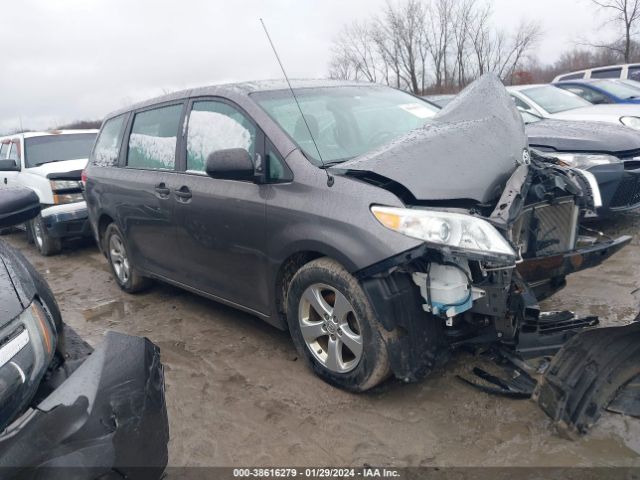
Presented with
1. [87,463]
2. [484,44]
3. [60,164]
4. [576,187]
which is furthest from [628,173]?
[484,44]

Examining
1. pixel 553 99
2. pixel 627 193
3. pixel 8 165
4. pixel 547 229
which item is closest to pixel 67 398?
pixel 547 229

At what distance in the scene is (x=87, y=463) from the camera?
5.24 feet

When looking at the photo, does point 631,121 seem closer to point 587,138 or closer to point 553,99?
point 553,99

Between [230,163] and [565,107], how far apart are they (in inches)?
229

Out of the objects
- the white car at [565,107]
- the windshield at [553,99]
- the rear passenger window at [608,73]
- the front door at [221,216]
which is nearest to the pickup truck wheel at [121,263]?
the front door at [221,216]

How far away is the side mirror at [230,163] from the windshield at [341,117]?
319 mm

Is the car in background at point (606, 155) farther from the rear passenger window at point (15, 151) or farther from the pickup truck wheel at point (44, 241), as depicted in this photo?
the rear passenger window at point (15, 151)

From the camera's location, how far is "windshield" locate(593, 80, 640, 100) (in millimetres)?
8617

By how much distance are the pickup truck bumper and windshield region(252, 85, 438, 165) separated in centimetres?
461

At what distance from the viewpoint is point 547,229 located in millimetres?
3156

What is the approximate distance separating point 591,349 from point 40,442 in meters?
2.05

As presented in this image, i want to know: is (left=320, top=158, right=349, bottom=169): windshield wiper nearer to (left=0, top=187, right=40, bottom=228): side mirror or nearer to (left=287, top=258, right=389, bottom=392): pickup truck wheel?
(left=287, top=258, right=389, bottom=392): pickup truck wheel

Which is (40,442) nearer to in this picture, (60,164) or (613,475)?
(613,475)

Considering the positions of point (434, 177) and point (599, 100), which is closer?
point (434, 177)
